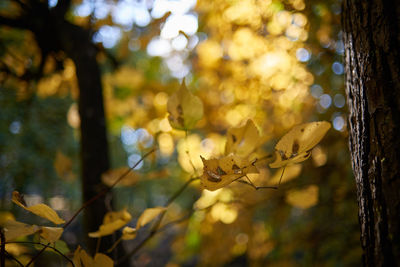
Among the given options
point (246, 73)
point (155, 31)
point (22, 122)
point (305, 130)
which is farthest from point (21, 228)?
point (22, 122)

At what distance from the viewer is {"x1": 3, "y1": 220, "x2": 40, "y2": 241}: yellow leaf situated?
33cm

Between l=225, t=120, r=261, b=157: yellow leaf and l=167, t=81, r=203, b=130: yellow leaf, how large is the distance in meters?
0.05

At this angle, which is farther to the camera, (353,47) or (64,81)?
(64,81)

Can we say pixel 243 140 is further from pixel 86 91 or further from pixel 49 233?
pixel 86 91

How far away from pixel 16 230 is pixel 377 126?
40 centimetres

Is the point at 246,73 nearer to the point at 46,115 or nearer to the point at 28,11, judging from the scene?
the point at 28,11

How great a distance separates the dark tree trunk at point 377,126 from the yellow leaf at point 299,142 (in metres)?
0.04

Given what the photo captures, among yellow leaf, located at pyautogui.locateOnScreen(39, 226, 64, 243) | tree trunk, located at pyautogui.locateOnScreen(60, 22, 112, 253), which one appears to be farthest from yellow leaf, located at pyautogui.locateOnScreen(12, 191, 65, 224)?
tree trunk, located at pyautogui.locateOnScreen(60, 22, 112, 253)

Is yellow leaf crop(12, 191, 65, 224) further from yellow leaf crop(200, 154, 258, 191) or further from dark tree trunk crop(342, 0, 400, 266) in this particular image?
dark tree trunk crop(342, 0, 400, 266)

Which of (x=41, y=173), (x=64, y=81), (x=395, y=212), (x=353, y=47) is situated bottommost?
(x=41, y=173)

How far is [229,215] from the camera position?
0.88 meters

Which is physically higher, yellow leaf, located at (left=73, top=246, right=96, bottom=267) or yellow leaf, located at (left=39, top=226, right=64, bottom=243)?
yellow leaf, located at (left=39, top=226, right=64, bottom=243)

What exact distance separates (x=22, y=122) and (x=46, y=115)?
0.28 meters

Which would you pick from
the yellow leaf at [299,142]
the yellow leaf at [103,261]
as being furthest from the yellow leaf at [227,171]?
the yellow leaf at [103,261]
